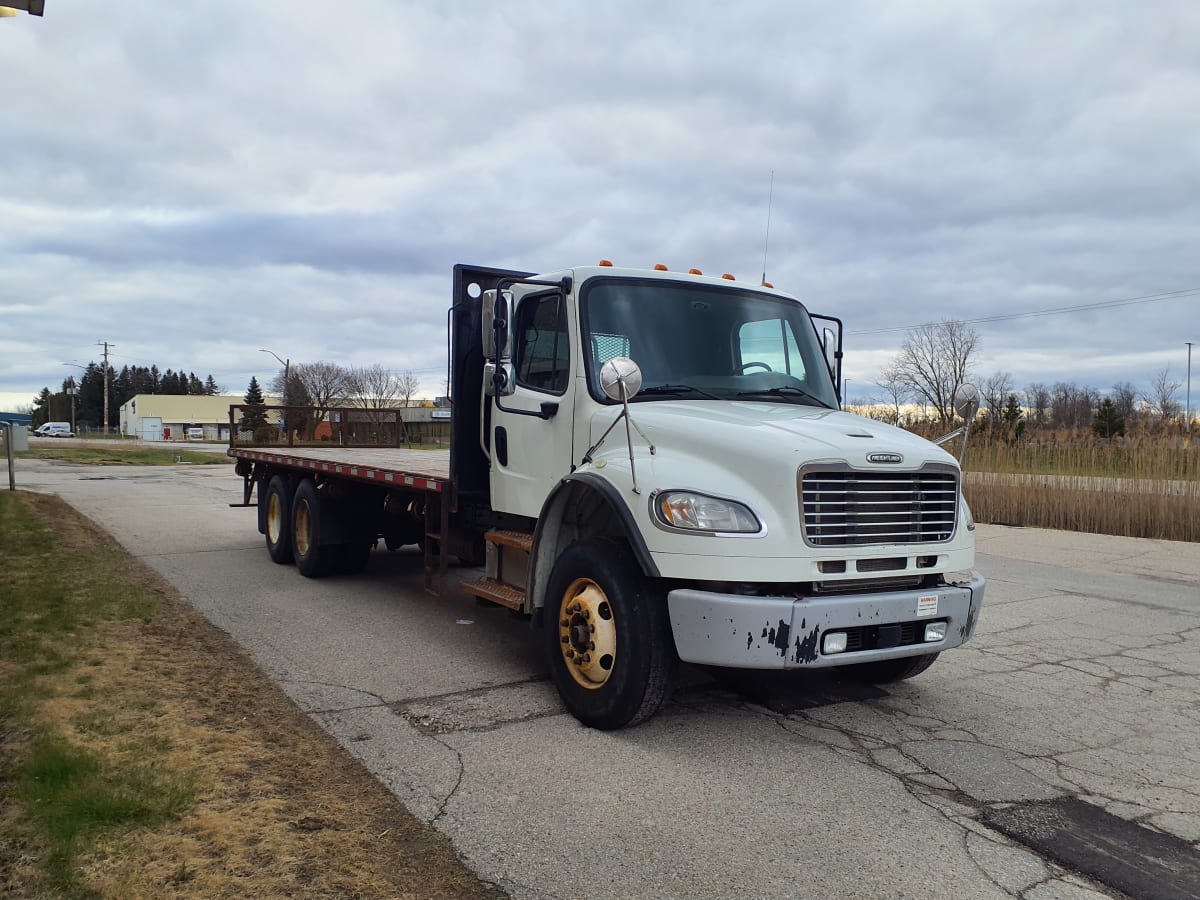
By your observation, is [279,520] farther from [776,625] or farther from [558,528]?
[776,625]

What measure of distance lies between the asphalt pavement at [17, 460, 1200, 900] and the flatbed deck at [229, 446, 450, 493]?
115 centimetres

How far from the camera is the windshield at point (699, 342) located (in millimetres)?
5434

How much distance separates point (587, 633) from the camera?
189 inches

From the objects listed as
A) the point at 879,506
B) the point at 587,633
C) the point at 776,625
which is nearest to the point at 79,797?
the point at 587,633

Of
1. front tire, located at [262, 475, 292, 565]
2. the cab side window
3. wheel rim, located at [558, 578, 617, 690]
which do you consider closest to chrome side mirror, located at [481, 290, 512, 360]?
the cab side window

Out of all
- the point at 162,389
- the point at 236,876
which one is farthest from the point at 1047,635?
the point at 162,389

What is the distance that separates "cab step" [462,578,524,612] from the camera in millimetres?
5609

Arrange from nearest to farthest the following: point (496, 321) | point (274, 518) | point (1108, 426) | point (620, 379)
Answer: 1. point (620, 379)
2. point (496, 321)
3. point (274, 518)
4. point (1108, 426)

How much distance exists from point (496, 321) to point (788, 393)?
1847mm

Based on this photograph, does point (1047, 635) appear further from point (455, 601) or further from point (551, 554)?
point (455, 601)

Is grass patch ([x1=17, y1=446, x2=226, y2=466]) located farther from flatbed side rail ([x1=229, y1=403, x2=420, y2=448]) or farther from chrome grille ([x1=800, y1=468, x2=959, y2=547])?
chrome grille ([x1=800, y1=468, x2=959, y2=547])

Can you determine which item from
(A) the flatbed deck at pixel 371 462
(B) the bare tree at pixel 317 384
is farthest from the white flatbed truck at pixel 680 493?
(B) the bare tree at pixel 317 384

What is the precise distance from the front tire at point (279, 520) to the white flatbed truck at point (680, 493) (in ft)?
11.5

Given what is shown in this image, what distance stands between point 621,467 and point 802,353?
1.93 metres
